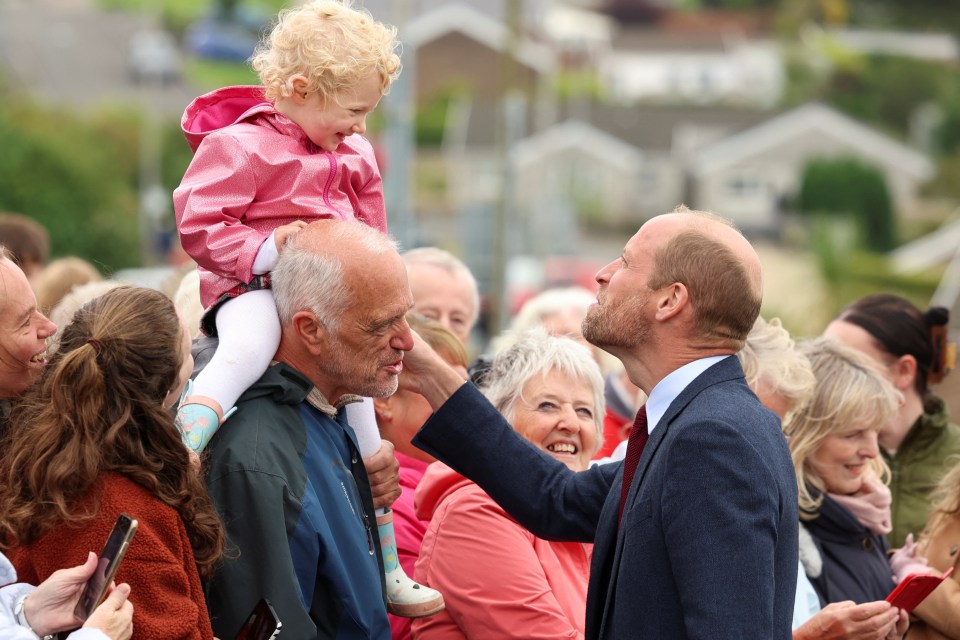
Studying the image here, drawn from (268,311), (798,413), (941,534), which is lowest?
(941,534)

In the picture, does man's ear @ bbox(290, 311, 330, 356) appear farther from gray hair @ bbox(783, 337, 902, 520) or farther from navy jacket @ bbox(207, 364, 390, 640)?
gray hair @ bbox(783, 337, 902, 520)

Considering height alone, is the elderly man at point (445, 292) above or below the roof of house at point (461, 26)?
above

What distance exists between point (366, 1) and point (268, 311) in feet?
38.4

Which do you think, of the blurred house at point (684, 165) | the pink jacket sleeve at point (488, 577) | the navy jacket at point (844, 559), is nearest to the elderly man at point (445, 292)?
the navy jacket at point (844, 559)

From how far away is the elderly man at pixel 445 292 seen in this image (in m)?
6.20

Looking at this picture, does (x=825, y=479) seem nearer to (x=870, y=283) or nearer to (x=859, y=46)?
(x=870, y=283)

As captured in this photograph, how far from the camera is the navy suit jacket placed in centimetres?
313

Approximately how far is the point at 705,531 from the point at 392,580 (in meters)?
1.16

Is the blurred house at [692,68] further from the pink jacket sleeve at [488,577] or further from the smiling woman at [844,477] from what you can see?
the pink jacket sleeve at [488,577]

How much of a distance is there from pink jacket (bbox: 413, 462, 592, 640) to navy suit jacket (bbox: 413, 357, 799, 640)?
1.76 feet

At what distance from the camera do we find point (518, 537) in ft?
13.7

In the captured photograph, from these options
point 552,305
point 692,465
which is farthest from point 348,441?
point 552,305

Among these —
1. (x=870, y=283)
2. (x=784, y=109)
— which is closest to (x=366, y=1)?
(x=870, y=283)

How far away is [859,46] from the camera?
113 meters
